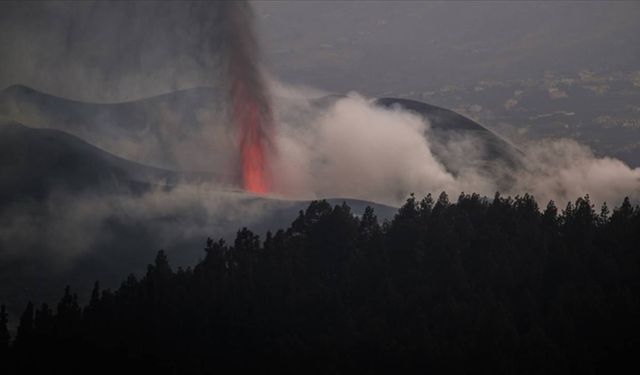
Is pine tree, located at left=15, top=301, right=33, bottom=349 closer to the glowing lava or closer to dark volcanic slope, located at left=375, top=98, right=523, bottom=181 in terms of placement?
the glowing lava

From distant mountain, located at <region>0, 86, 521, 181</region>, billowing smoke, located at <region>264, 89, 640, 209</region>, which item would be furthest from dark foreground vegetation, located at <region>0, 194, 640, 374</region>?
distant mountain, located at <region>0, 86, 521, 181</region>

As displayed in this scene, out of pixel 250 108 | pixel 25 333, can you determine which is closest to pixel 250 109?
pixel 250 108

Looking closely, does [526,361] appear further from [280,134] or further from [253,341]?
[280,134]

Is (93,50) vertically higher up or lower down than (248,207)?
higher up

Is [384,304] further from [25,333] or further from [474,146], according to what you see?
[474,146]

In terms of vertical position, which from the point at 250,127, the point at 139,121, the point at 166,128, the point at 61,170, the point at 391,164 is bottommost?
the point at 61,170

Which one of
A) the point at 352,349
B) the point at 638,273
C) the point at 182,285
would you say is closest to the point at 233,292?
the point at 182,285
